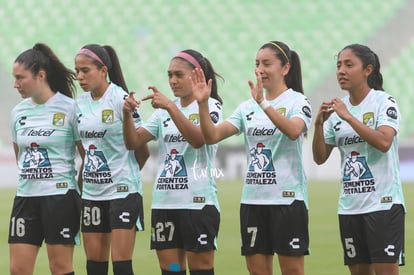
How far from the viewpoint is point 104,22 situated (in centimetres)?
3375

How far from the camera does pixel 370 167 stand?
6547 millimetres

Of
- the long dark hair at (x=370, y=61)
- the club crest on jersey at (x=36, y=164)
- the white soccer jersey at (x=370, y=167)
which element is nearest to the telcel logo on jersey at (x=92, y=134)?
the club crest on jersey at (x=36, y=164)

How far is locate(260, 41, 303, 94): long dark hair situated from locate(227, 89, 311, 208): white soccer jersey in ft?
0.56

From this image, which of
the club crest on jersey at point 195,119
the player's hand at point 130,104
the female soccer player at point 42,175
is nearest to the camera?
the female soccer player at point 42,175

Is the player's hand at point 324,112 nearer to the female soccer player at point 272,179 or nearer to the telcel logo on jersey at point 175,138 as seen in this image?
the female soccer player at point 272,179

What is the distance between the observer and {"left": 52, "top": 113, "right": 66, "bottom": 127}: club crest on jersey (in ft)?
23.4

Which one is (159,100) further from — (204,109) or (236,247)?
(236,247)

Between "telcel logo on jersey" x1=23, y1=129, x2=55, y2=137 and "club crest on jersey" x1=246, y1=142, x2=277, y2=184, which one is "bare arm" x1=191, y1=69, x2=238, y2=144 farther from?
"telcel logo on jersey" x1=23, y1=129, x2=55, y2=137

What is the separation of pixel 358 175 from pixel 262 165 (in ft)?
2.21

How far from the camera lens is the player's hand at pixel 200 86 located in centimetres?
668

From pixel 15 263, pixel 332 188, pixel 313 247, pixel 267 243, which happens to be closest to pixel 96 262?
pixel 15 263

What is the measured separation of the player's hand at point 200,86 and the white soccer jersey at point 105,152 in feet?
2.84

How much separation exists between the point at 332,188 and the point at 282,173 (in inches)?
690

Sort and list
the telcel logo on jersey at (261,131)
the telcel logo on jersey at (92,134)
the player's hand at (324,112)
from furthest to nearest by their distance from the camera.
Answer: the telcel logo on jersey at (92,134) < the telcel logo on jersey at (261,131) < the player's hand at (324,112)
